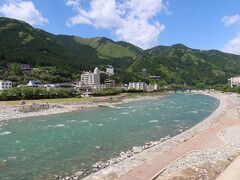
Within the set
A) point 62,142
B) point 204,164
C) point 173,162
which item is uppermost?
point 173,162

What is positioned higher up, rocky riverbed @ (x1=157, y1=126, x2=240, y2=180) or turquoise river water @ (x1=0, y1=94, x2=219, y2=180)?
rocky riverbed @ (x1=157, y1=126, x2=240, y2=180)

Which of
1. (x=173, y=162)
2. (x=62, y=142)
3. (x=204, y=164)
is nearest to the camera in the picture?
(x=204, y=164)

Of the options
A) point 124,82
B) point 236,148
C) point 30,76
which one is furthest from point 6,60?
point 236,148

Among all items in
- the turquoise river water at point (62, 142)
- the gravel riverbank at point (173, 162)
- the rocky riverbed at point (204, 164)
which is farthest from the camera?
the turquoise river water at point (62, 142)

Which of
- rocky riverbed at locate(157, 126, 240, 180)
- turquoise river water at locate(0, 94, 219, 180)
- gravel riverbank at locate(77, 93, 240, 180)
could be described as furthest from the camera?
turquoise river water at locate(0, 94, 219, 180)

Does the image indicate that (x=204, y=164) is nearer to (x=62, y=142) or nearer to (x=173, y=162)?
(x=173, y=162)

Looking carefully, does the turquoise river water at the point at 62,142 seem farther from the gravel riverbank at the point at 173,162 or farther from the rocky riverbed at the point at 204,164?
the rocky riverbed at the point at 204,164

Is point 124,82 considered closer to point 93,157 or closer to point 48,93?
point 48,93

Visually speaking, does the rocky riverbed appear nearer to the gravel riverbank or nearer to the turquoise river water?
the gravel riverbank

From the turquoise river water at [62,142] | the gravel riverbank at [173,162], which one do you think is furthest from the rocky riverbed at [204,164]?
the turquoise river water at [62,142]

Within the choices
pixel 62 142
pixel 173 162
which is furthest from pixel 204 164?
pixel 62 142

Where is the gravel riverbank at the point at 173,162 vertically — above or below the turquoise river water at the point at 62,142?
above

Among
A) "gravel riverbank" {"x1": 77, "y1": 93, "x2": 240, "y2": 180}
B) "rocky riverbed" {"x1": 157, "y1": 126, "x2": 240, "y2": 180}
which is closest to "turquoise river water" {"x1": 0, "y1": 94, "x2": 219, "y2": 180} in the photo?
"gravel riverbank" {"x1": 77, "y1": 93, "x2": 240, "y2": 180}

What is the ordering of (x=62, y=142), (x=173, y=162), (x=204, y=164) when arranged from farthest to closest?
(x=62, y=142)
(x=173, y=162)
(x=204, y=164)
